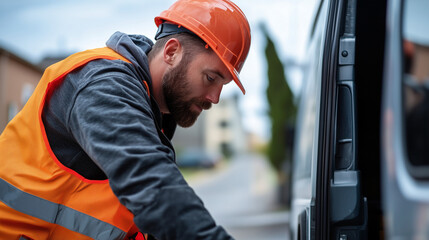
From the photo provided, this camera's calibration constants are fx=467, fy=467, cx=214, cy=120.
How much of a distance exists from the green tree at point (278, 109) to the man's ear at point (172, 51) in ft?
43.9

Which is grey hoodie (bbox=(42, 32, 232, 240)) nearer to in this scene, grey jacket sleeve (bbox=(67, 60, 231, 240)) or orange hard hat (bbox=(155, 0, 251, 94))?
grey jacket sleeve (bbox=(67, 60, 231, 240))

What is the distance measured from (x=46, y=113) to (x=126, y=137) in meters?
0.50

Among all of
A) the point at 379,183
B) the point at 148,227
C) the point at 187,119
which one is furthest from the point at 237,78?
the point at 379,183

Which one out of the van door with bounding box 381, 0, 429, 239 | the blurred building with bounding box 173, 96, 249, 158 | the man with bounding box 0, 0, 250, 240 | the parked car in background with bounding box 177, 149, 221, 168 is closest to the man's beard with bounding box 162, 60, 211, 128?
the man with bounding box 0, 0, 250, 240

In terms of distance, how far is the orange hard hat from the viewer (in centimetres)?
183

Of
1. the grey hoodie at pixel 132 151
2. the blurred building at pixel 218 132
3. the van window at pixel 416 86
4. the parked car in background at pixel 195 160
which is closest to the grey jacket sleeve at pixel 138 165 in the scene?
the grey hoodie at pixel 132 151

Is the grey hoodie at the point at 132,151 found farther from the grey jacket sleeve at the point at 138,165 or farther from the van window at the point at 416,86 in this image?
the van window at the point at 416,86

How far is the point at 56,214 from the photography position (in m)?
1.65

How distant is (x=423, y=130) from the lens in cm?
115

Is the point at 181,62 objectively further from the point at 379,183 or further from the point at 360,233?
the point at 379,183

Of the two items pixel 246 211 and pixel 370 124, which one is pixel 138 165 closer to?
pixel 370 124

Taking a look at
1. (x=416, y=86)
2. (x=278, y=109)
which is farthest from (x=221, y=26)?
(x=278, y=109)

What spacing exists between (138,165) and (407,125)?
716mm

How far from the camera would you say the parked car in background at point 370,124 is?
1.15m
